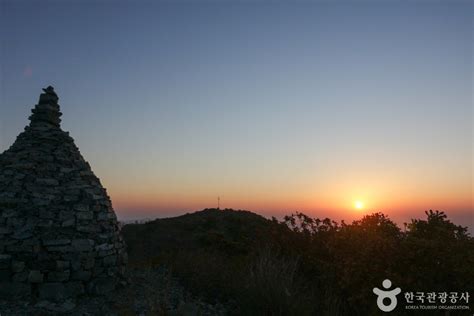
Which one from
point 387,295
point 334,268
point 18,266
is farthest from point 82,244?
point 387,295

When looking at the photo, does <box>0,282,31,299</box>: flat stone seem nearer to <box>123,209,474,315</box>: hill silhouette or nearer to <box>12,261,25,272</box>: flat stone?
<box>12,261,25,272</box>: flat stone

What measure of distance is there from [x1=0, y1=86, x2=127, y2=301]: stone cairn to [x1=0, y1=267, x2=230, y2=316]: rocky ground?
28 cm

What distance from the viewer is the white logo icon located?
8312mm

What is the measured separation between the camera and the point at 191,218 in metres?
32.8

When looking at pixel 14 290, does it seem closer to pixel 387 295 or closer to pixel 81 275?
pixel 81 275

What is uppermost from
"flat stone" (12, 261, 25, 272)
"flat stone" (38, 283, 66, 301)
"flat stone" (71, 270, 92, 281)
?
"flat stone" (12, 261, 25, 272)

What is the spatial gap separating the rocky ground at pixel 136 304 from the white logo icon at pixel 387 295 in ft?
10.2

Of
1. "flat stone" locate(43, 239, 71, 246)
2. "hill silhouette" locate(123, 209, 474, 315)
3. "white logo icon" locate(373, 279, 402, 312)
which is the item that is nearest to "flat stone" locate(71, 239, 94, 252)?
"flat stone" locate(43, 239, 71, 246)

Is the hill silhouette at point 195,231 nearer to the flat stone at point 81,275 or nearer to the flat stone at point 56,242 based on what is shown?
the flat stone at point 81,275

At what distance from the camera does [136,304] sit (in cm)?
814

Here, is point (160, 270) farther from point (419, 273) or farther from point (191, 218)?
point (191, 218)

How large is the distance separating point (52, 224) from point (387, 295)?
6.88 m

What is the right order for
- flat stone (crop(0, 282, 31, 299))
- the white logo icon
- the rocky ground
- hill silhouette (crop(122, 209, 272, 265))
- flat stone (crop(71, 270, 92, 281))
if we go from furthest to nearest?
hill silhouette (crop(122, 209, 272, 265)) → the white logo icon → flat stone (crop(71, 270, 92, 281)) → flat stone (crop(0, 282, 31, 299)) → the rocky ground

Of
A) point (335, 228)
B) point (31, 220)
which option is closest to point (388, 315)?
point (335, 228)
